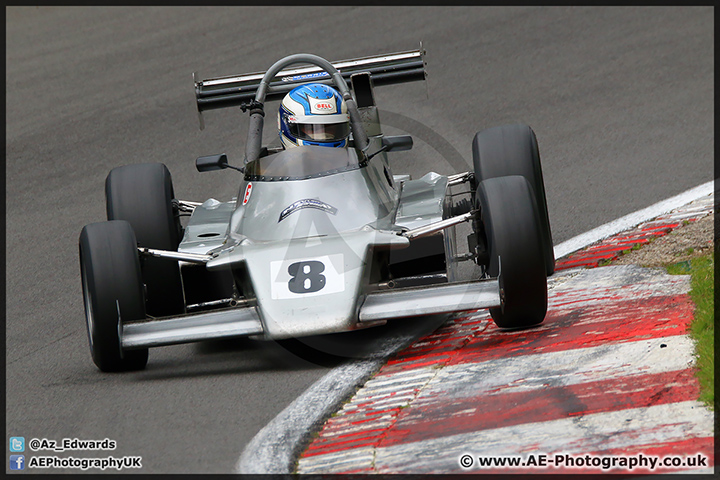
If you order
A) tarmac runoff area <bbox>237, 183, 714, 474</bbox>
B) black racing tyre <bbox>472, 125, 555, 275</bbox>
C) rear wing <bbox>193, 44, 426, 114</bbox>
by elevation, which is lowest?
tarmac runoff area <bbox>237, 183, 714, 474</bbox>

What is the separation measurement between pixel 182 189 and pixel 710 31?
736cm

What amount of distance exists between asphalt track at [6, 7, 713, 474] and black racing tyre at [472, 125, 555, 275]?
117 centimetres

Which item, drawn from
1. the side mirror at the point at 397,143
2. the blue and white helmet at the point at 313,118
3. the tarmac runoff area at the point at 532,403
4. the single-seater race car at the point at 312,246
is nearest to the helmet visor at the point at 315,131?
the blue and white helmet at the point at 313,118

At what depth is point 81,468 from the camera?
173 inches

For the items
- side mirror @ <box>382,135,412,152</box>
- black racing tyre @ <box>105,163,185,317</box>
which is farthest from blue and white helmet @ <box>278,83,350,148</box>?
black racing tyre @ <box>105,163,185,317</box>

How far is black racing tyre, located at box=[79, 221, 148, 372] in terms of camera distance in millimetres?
5543

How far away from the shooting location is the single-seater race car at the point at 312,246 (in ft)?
17.8

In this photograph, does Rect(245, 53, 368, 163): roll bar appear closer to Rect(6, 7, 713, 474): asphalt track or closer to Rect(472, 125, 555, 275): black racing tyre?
Rect(472, 125, 555, 275): black racing tyre

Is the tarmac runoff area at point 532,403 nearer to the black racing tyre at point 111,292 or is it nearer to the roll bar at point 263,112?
the black racing tyre at point 111,292

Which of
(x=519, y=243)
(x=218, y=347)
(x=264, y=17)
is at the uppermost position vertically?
(x=264, y=17)

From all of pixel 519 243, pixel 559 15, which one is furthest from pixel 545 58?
pixel 519 243

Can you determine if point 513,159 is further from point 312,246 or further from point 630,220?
point 312,246

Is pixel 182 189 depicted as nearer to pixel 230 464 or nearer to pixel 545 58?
pixel 545 58

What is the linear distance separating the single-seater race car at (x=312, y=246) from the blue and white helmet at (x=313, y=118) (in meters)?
0.13
